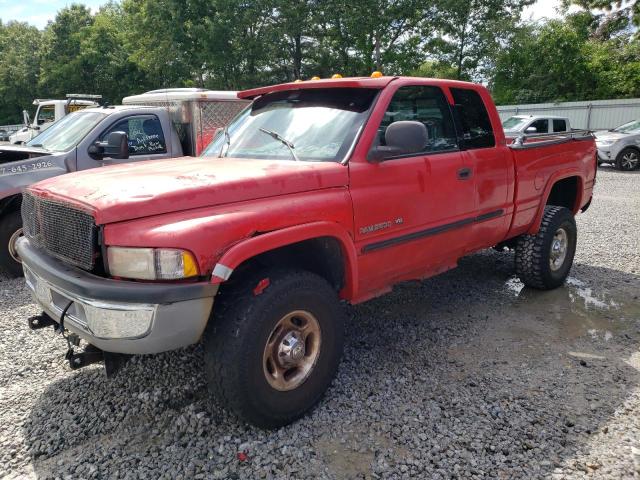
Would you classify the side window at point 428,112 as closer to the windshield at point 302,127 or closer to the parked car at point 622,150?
the windshield at point 302,127

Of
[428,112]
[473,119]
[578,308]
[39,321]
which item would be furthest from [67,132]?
[578,308]

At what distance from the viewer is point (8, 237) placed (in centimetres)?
554

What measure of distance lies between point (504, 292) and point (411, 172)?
2.37 meters

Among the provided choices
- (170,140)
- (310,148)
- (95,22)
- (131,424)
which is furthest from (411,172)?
(95,22)

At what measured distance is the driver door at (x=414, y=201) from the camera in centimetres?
320

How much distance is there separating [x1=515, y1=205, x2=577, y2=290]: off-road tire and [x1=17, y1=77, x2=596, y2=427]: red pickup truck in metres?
0.78

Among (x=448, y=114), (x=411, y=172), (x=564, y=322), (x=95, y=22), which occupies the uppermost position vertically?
(x=95, y=22)

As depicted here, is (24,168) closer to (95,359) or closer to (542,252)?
(95,359)

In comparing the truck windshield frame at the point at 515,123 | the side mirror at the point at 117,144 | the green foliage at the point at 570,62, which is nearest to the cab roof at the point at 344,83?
the side mirror at the point at 117,144

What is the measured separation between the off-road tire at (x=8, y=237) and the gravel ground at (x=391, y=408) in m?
1.38

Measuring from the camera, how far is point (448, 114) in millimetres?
3994

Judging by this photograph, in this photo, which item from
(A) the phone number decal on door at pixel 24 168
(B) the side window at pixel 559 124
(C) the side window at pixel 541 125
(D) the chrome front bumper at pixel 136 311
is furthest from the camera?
(B) the side window at pixel 559 124

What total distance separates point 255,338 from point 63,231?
1.20 metres

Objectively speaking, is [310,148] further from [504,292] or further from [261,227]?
[504,292]
